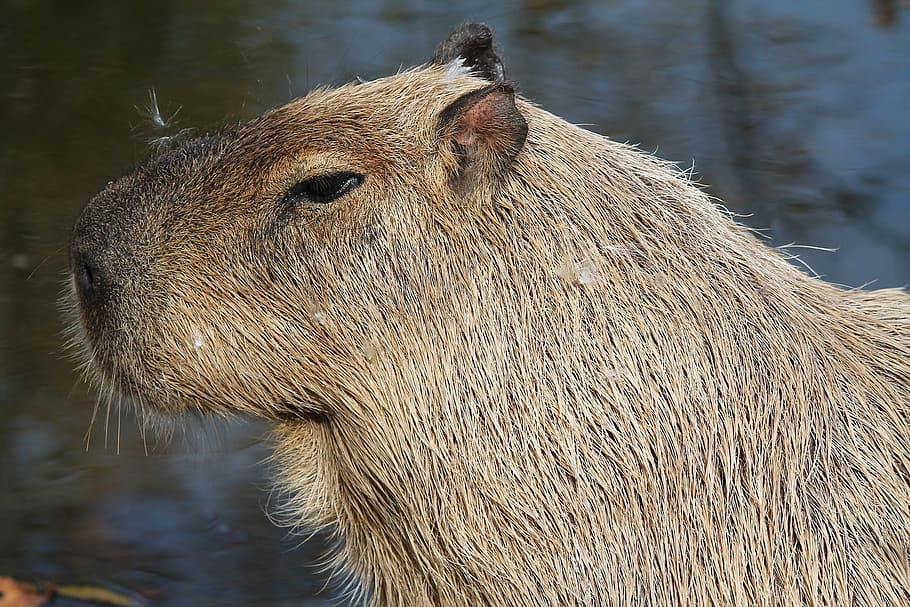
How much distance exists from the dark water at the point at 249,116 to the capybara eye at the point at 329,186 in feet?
7.02

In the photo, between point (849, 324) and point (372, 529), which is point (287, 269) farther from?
point (849, 324)

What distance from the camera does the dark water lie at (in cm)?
455

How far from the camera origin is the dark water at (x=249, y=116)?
4.55 meters

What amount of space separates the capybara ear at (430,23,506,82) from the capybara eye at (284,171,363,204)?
535mm

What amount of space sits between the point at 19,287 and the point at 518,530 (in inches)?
146

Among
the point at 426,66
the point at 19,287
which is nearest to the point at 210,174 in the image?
the point at 426,66

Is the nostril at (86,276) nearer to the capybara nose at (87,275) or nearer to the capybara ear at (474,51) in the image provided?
the capybara nose at (87,275)

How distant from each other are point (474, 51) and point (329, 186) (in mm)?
646

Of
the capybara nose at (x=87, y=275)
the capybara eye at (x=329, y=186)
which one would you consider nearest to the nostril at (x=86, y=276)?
the capybara nose at (x=87, y=275)

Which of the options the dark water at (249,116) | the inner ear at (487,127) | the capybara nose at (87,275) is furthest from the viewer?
the dark water at (249,116)

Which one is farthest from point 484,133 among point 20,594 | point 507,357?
point 20,594

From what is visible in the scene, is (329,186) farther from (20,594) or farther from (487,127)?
(20,594)

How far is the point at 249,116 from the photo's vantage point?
6.39 metres

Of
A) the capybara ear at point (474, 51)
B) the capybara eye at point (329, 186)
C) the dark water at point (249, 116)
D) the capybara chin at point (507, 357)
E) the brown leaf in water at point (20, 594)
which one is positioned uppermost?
the capybara ear at point (474, 51)
